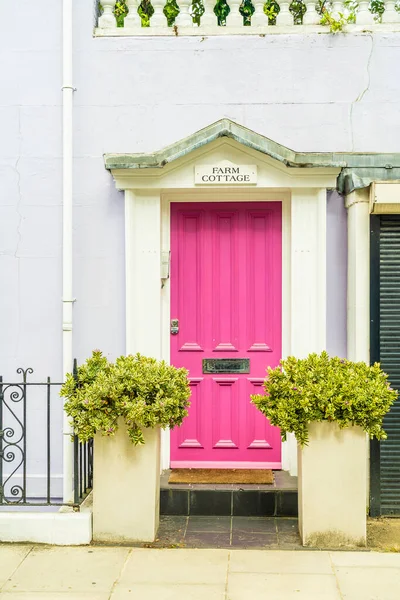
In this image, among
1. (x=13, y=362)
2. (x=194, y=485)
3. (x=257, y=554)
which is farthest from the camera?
(x=13, y=362)

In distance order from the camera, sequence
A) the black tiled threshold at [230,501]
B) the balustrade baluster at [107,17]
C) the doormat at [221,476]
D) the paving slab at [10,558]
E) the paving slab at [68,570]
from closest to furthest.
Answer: the paving slab at [68,570]
the paving slab at [10,558]
the black tiled threshold at [230,501]
the doormat at [221,476]
the balustrade baluster at [107,17]

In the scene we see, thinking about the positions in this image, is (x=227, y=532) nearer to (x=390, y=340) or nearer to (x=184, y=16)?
(x=390, y=340)

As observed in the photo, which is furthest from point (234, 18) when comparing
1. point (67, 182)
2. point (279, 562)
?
point (279, 562)

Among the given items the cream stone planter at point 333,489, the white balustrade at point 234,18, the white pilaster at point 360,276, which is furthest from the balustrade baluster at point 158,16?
the cream stone planter at point 333,489

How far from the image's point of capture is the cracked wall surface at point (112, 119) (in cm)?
601

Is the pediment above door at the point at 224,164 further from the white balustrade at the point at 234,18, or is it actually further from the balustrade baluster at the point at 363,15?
the balustrade baluster at the point at 363,15

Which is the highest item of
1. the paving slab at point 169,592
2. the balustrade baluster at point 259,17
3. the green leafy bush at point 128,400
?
the balustrade baluster at point 259,17

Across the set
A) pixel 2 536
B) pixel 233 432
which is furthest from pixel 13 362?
pixel 233 432

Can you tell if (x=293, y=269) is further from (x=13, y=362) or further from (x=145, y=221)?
(x=13, y=362)

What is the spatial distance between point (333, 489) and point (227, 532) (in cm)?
91

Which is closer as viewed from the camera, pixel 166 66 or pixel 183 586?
pixel 183 586

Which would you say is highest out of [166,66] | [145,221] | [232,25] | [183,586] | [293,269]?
[232,25]

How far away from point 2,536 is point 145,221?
2759mm

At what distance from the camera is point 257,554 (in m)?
4.93
